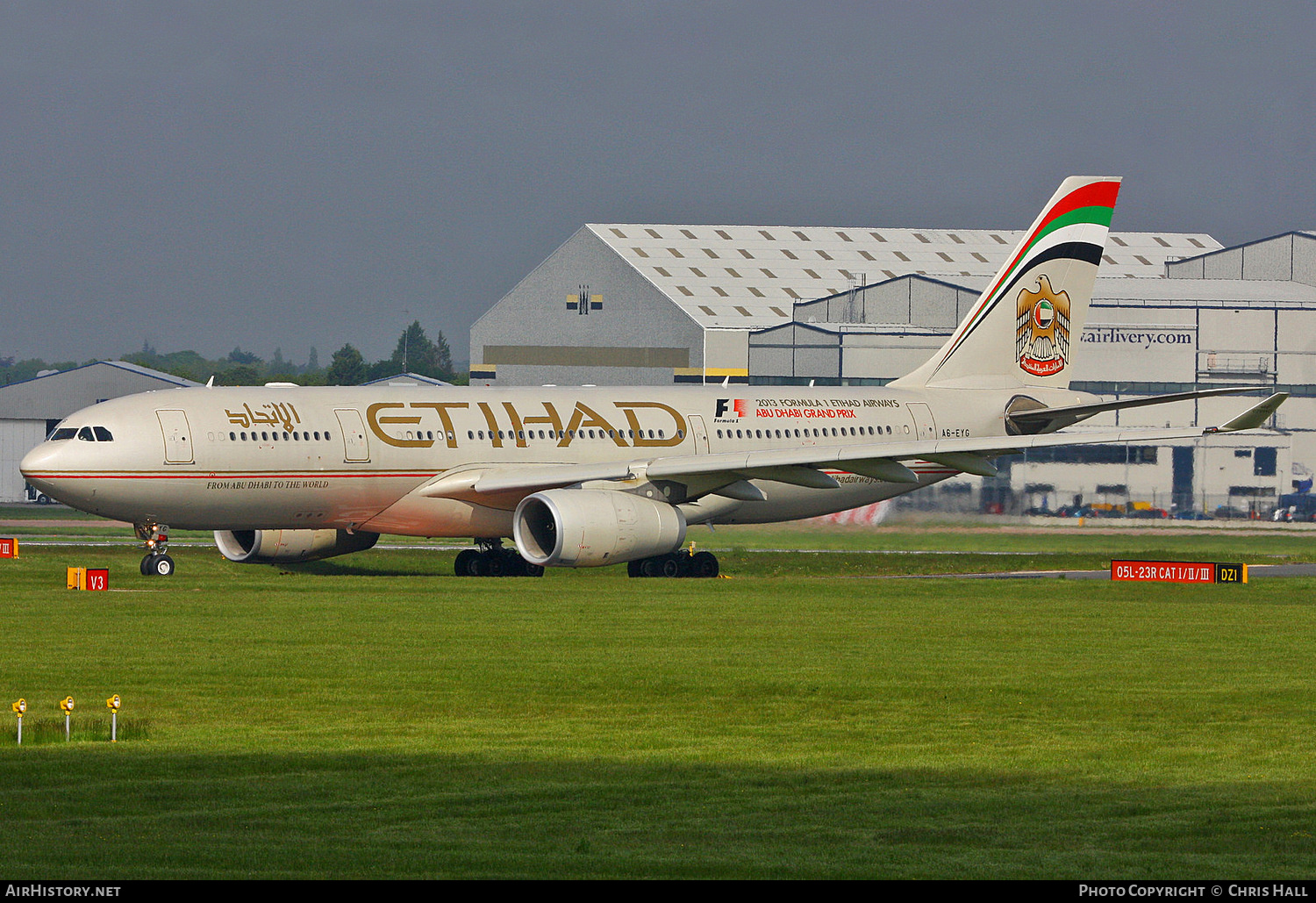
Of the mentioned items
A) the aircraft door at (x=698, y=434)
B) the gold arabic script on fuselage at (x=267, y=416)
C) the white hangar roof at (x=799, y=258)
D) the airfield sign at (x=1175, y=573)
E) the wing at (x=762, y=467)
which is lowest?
the airfield sign at (x=1175, y=573)

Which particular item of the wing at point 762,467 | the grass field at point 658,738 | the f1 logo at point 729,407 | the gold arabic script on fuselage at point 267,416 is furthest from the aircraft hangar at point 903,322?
the grass field at point 658,738

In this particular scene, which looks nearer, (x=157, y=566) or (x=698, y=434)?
(x=157, y=566)

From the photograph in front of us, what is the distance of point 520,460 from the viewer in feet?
147

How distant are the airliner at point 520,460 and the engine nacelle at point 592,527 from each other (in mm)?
42

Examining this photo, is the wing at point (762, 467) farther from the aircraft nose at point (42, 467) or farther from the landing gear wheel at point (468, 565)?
the aircraft nose at point (42, 467)

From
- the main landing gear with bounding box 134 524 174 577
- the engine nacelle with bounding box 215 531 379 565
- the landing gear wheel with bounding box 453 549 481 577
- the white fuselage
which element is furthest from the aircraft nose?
the landing gear wheel with bounding box 453 549 481 577

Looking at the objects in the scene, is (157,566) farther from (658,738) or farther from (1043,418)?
(658,738)

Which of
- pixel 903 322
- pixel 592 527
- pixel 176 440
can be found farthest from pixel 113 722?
pixel 903 322

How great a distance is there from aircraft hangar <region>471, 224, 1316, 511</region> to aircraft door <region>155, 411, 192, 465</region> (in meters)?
30.6

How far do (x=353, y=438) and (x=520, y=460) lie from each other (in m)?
4.28

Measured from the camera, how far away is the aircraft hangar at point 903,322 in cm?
8744

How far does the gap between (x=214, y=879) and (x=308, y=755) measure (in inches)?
219
